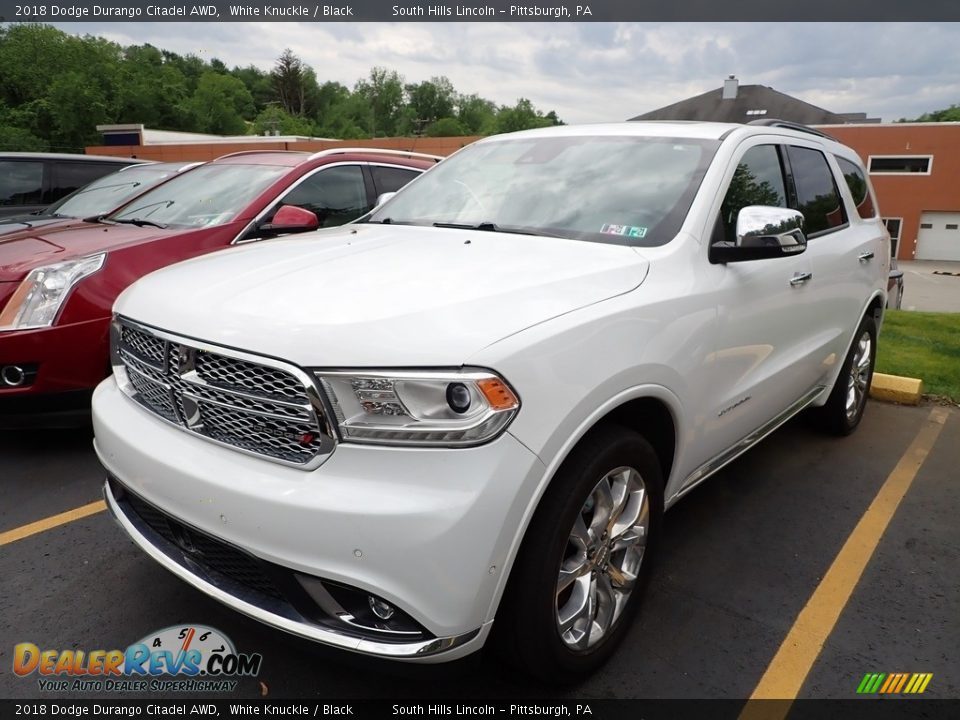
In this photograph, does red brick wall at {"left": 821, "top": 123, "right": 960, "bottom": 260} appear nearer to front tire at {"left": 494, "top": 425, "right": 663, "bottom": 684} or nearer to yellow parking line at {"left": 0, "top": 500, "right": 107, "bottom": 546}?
front tire at {"left": 494, "top": 425, "right": 663, "bottom": 684}

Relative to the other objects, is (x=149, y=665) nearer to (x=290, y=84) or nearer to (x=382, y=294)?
(x=382, y=294)

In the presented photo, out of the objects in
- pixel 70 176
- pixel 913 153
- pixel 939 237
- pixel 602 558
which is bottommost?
pixel 939 237

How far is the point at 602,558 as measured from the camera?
225 cm

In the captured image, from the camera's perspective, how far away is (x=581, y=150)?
10.6ft

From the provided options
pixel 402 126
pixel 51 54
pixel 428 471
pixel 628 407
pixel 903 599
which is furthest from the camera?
pixel 402 126

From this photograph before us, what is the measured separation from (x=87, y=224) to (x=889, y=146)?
39402 mm

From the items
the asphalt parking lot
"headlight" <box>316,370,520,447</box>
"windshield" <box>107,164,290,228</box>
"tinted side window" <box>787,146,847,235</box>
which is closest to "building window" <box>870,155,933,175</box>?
"tinted side window" <box>787,146,847,235</box>

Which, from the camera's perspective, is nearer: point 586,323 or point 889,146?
point 586,323

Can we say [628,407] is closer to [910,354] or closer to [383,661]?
[383,661]

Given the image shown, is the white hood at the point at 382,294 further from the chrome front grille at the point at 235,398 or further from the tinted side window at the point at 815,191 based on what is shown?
the tinted side window at the point at 815,191

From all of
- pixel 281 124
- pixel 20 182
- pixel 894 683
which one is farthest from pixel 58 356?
pixel 281 124

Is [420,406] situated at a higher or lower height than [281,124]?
lower

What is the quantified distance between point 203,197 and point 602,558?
389 centimetres

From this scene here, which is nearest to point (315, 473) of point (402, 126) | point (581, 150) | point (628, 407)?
point (628, 407)
